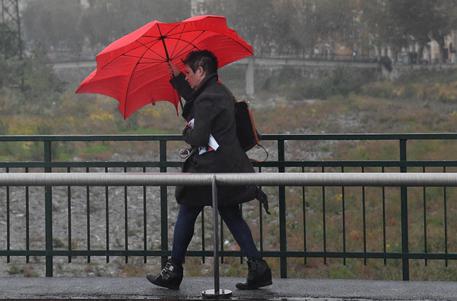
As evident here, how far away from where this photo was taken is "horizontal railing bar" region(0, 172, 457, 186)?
6523mm

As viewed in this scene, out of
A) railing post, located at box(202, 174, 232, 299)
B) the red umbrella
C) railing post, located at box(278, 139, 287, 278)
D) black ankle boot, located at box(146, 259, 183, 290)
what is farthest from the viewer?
railing post, located at box(278, 139, 287, 278)

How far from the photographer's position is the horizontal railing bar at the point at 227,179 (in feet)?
21.4

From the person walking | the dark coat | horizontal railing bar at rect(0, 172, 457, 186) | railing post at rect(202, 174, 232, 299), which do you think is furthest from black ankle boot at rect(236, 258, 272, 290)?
horizontal railing bar at rect(0, 172, 457, 186)

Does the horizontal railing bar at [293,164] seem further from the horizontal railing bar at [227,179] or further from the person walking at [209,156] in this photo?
the horizontal railing bar at [227,179]

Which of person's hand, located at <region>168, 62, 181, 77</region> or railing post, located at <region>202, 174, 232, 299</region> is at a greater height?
person's hand, located at <region>168, 62, 181, 77</region>

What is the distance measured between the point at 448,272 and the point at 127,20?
76.1 metres

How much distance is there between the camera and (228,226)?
7.63 meters

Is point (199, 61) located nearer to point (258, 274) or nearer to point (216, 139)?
point (216, 139)

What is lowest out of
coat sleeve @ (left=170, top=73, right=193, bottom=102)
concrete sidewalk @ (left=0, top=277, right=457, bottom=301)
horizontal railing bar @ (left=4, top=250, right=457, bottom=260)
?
concrete sidewalk @ (left=0, top=277, right=457, bottom=301)

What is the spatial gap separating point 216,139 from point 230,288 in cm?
127

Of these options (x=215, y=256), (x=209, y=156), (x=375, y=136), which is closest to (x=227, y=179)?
(x=209, y=156)

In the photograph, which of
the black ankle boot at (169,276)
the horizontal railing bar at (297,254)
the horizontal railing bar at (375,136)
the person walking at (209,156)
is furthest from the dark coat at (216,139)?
the horizontal railing bar at (297,254)

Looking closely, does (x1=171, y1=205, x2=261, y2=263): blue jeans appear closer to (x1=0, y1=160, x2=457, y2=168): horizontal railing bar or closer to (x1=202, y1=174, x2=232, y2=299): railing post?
(x1=202, y1=174, x2=232, y2=299): railing post

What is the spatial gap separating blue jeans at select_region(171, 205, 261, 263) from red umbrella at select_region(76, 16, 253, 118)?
99 centimetres
